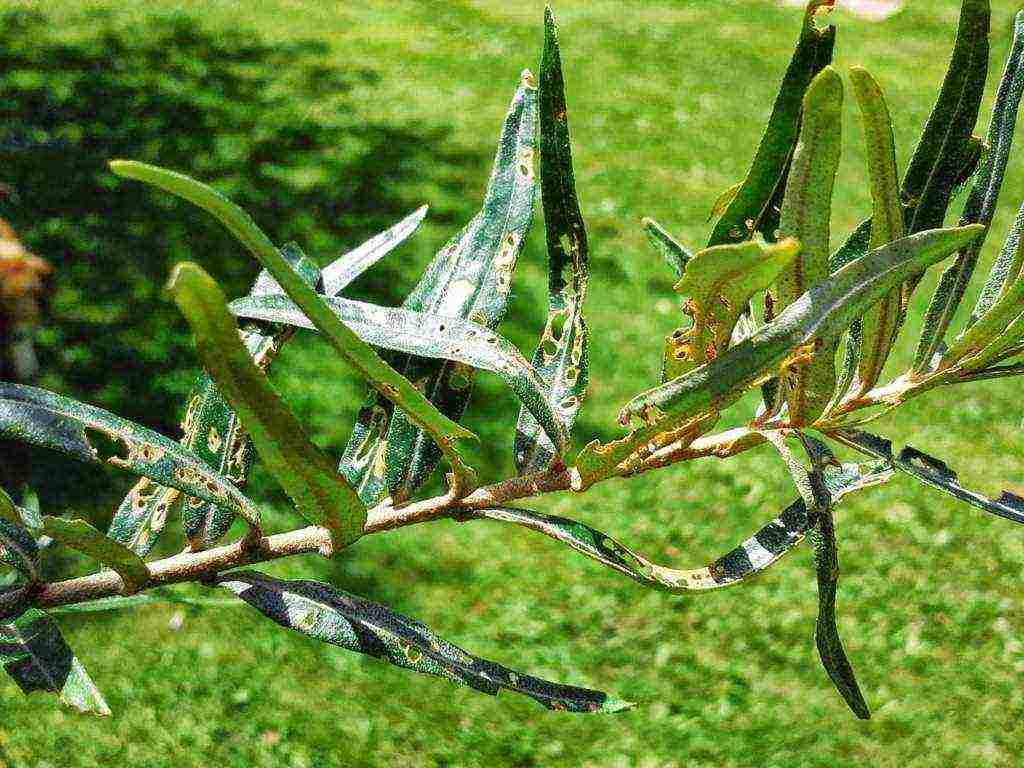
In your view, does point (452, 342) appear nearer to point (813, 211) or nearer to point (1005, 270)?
point (813, 211)

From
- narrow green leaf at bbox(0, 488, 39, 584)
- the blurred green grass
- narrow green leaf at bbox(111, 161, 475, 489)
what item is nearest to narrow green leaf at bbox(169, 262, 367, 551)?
narrow green leaf at bbox(111, 161, 475, 489)

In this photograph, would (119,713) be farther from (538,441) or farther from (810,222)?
(810,222)

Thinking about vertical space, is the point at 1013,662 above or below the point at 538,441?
below

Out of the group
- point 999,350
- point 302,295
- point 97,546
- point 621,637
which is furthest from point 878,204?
point 621,637

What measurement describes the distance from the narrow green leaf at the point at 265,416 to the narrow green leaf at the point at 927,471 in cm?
42

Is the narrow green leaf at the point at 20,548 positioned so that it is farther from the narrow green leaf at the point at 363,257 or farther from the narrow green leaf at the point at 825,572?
the narrow green leaf at the point at 825,572

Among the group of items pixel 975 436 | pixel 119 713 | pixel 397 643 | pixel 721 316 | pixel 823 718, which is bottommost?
pixel 119 713

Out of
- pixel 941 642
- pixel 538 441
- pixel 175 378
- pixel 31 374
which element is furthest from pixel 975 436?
pixel 538 441

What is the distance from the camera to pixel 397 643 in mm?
899

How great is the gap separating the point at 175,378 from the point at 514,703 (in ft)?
8.02

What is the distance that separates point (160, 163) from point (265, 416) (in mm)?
7645

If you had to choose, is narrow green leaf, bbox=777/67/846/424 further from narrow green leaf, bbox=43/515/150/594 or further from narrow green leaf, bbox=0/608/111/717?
narrow green leaf, bbox=0/608/111/717

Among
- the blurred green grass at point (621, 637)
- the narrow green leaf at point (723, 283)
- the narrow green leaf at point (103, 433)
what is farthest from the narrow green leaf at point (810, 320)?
the blurred green grass at point (621, 637)

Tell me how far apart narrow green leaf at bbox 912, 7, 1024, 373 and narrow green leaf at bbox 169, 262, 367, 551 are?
519mm
